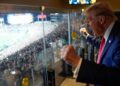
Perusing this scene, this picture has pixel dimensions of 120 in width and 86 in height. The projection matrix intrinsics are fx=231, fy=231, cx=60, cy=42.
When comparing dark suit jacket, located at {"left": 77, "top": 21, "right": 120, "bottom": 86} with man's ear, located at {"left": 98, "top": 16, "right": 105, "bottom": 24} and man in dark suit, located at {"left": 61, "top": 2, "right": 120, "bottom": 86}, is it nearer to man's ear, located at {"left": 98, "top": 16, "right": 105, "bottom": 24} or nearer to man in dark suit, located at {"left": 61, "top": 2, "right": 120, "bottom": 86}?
man in dark suit, located at {"left": 61, "top": 2, "right": 120, "bottom": 86}

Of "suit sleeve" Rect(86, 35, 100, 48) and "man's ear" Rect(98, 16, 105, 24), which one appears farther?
"suit sleeve" Rect(86, 35, 100, 48)

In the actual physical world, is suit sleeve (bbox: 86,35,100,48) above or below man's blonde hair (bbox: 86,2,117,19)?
below

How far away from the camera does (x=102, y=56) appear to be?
157 centimetres

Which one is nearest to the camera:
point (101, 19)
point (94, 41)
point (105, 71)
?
point (105, 71)

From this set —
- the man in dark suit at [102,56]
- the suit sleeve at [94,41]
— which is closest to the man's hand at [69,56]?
the man in dark suit at [102,56]

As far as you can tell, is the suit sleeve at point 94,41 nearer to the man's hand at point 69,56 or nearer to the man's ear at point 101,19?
the man's ear at point 101,19

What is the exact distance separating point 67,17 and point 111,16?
236 centimetres

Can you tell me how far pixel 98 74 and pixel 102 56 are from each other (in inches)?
10.4

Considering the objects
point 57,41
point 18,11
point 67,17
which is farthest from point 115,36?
point 67,17

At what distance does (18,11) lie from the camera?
200cm

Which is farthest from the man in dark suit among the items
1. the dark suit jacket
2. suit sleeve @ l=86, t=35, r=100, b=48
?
suit sleeve @ l=86, t=35, r=100, b=48

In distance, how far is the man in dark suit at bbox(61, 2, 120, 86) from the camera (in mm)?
1335

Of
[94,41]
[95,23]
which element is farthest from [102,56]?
[94,41]

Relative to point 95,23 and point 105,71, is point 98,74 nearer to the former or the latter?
point 105,71
